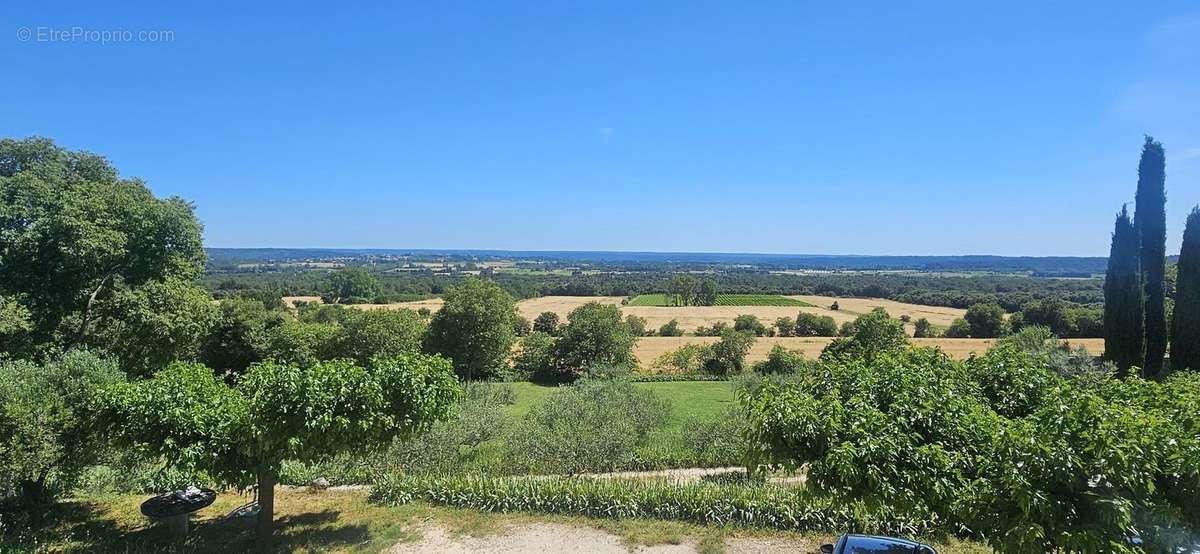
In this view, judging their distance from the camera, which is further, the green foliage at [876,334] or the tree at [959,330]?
the tree at [959,330]

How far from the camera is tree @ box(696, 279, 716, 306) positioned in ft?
340

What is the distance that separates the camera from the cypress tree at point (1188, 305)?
1075 inches

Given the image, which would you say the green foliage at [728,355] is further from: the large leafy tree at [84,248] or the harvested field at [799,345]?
the large leafy tree at [84,248]

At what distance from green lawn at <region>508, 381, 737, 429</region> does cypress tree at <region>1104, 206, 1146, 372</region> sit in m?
19.8

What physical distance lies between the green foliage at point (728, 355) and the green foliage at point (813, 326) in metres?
22.3

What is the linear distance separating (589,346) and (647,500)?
107ft

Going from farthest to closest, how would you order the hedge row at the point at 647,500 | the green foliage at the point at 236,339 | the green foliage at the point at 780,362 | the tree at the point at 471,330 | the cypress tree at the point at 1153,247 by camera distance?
1. the green foliage at the point at 780,362
2. the tree at the point at 471,330
3. the green foliage at the point at 236,339
4. the cypress tree at the point at 1153,247
5. the hedge row at the point at 647,500

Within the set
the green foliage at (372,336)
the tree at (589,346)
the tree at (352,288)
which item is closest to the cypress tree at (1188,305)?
the tree at (589,346)

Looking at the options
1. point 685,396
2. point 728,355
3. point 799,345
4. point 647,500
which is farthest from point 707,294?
point 647,500

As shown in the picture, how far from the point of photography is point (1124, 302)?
29.4 meters

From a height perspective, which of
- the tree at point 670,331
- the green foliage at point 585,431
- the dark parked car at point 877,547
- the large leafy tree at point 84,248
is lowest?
the tree at point 670,331

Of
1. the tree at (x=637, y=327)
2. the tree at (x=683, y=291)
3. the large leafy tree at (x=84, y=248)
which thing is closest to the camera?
the large leafy tree at (x=84, y=248)

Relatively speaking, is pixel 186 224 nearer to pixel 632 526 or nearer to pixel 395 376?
pixel 395 376

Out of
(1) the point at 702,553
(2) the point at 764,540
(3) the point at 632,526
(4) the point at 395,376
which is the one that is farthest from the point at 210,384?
(2) the point at 764,540
